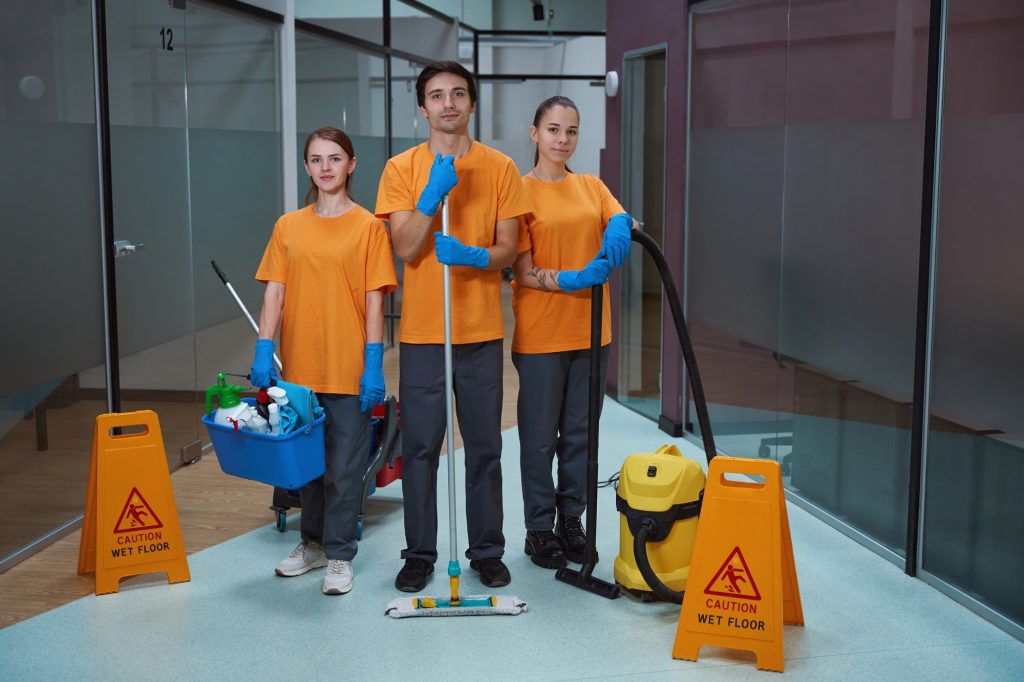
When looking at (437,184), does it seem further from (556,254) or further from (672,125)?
(672,125)

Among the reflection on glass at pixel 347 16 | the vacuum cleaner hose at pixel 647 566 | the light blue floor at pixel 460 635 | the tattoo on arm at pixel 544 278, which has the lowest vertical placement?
the light blue floor at pixel 460 635

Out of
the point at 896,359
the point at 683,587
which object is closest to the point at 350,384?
the point at 683,587

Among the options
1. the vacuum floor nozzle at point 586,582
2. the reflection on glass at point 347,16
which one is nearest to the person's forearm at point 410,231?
the vacuum floor nozzle at point 586,582

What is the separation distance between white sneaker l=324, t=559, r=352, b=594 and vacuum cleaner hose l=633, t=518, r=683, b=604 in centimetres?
89

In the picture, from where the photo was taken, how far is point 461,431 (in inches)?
131

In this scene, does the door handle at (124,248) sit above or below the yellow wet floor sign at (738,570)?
above

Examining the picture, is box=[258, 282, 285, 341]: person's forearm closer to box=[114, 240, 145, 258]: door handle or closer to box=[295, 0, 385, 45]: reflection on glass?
box=[114, 240, 145, 258]: door handle

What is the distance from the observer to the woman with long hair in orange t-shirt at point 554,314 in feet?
11.1

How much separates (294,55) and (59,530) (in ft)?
10.1

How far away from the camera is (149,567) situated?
11.0 feet

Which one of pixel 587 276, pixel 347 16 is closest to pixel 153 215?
pixel 587 276

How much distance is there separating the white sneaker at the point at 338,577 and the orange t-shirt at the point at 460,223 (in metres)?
0.73

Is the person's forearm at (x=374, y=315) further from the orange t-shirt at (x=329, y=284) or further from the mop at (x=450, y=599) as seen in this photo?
the mop at (x=450, y=599)

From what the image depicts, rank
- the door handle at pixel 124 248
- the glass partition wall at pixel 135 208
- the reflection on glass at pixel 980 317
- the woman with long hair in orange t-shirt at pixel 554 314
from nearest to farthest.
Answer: the reflection on glass at pixel 980 317
the woman with long hair in orange t-shirt at pixel 554 314
the glass partition wall at pixel 135 208
the door handle at pixel 124 248
